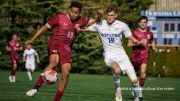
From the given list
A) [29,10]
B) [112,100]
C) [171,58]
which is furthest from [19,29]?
[112,100]

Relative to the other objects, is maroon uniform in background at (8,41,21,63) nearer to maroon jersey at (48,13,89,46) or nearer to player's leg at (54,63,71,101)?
maroon jersey at (48,13,89,46)

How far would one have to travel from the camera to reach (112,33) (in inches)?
615

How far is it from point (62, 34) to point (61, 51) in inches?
15.6

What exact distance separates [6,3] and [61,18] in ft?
137

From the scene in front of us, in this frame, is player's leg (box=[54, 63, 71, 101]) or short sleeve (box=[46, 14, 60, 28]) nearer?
player's leg (box=[54, 63, 71, 101])

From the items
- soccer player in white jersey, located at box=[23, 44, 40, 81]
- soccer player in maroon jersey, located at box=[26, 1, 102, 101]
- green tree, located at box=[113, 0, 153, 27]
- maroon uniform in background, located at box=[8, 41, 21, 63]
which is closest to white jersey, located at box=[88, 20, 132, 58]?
soccer player in maroon jersey, located at box=[26, 1, 102, 101]

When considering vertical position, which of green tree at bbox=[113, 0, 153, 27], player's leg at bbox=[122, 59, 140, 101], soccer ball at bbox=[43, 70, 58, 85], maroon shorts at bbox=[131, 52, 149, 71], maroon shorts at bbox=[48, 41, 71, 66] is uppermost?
maroon shorts at bbox=[48, 41, 71, 66]

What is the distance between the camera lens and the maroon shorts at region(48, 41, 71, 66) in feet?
46.1

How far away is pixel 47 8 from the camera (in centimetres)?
5497

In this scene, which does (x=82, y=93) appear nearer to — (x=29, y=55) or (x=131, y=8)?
(x=29, y=55)

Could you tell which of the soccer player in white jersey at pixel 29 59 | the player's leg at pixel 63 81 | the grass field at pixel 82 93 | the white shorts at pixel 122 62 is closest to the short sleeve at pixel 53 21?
the player's leg at pixel 63 81

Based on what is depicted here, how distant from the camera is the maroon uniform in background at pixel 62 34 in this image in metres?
14.1

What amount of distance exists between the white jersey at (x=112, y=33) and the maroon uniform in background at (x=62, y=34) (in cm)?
148

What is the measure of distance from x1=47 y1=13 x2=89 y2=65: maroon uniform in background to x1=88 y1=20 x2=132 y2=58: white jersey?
1.48 m
